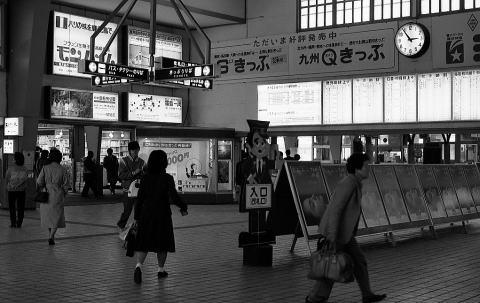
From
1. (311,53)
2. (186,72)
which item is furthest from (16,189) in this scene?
(311,53)

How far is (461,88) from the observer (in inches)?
758

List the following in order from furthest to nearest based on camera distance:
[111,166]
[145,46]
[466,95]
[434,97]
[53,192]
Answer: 1. [111,166]
2. [145,46]
3. [434,97]
4. [466,95]
5. [53,192]

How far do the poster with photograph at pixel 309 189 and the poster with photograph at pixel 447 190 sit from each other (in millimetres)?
4147

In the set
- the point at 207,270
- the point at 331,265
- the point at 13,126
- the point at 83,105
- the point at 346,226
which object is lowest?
the point at 207,270

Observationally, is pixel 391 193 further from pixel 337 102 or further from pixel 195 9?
pixel 195 9

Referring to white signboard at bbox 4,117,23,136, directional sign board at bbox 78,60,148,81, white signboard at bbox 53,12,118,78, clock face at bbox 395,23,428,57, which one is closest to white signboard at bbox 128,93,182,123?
white signboard at bbox 53,12,118,78

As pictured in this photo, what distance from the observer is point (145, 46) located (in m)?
24.6

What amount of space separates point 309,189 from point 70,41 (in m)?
13.4

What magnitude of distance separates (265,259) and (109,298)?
2916 mm

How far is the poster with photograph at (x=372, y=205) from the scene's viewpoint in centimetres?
1196

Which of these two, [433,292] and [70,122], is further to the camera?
[70,122]

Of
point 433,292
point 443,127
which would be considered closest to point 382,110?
point 443,127

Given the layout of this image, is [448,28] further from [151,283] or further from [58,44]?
[151,283]

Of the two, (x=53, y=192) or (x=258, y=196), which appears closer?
(x=258, y=196)
